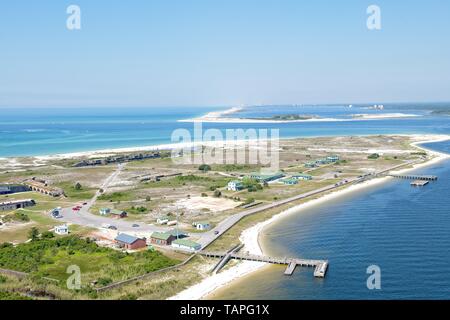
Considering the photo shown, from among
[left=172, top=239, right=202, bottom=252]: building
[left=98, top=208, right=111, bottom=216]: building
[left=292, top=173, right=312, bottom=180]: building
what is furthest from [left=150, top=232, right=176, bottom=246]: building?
[left=292, top=173, right=312, bottom=180]: building

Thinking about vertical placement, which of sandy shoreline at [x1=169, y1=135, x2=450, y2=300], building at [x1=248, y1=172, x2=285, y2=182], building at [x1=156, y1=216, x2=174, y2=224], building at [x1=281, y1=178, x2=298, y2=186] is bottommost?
sandy shoreline at [x1=169, y1=135, x2=450, y2=300]

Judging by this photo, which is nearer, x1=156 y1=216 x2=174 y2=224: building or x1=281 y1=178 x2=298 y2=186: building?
x1=156 y1=216 x2=174 y2=224: building

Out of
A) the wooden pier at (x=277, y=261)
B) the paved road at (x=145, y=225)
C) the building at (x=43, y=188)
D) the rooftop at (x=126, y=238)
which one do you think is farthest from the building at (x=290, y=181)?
the rooftop at (x=126, y=238)

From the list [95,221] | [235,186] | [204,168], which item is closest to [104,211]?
[95,221]

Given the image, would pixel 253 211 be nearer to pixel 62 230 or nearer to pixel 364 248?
pixel 364 248

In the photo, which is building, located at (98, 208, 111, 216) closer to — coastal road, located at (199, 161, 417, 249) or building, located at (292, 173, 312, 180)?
coastal road, located at (199, 161, 417, 249)

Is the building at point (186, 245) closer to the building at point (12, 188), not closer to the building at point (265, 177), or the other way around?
the building at point (265, 177)

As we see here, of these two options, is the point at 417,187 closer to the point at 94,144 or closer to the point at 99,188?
the point at 99,188
